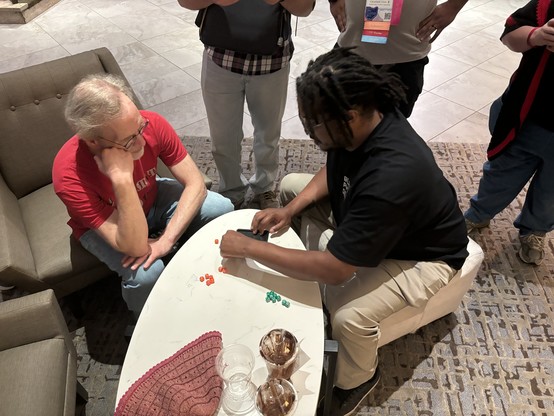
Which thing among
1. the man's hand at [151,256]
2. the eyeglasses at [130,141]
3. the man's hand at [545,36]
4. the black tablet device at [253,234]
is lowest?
the man's hand at [151,256]

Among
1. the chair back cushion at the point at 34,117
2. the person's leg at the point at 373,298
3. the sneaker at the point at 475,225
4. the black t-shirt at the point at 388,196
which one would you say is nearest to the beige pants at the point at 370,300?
the person's leg at the point at 373,298

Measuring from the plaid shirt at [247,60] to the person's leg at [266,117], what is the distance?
0.04 m

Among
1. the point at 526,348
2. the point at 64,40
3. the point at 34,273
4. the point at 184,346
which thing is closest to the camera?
the point at 184,346

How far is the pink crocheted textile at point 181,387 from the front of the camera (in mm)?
1083

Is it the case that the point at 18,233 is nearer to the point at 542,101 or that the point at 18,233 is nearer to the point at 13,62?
the point at 542,101

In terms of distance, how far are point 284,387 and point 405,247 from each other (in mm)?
624

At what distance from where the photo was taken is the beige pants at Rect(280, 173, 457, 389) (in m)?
1.43

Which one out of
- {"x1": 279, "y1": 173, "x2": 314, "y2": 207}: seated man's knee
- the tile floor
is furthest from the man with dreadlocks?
the tile floor

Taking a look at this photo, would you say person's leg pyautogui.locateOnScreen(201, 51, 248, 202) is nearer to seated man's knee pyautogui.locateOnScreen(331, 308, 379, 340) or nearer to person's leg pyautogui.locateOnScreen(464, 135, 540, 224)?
seated man's knee pyautogui.locateOnScreen(331, 308, 379, 340)

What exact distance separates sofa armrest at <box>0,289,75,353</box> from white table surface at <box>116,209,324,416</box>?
1.20 feet

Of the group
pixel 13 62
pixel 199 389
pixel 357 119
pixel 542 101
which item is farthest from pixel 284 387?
pixel 13 62

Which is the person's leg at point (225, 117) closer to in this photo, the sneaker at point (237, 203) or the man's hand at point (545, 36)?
the sneaker at point (237, 203)

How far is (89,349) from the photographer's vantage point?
1.84 metres

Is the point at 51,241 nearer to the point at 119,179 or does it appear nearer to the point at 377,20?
the point at 119,179
